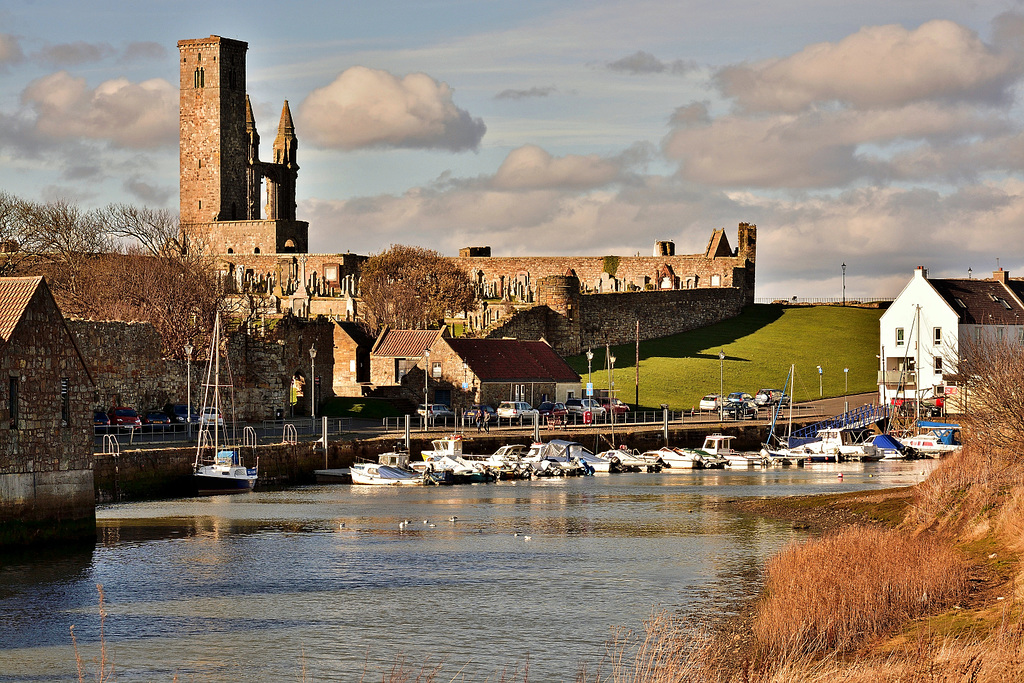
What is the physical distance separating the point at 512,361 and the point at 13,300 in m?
50.2

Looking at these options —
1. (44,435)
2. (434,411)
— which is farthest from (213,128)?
(44,435)

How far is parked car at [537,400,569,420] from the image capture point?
7544cm

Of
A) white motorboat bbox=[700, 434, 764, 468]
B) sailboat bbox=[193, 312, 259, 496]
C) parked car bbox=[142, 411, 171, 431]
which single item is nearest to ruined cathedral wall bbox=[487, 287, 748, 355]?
white motorboat bbox=[700, 434, 764, 468]

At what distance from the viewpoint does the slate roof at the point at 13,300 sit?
3203 centimetres

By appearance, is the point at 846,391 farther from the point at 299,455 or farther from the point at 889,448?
the point at 299,455

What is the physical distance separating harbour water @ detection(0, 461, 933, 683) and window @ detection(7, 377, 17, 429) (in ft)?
11.0

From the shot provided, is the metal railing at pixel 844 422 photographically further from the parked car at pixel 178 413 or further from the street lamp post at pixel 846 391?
the parked car at pixel 178 413

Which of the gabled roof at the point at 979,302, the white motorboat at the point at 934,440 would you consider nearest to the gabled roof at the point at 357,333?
the white motorboat at the point at 934,440

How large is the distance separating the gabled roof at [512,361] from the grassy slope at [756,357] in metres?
4.41

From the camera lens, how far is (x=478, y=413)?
73438 mm

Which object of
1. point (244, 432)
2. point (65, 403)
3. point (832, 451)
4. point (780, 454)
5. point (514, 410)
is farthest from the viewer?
point (514, 410)

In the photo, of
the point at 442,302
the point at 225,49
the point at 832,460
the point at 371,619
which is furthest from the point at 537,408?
the point at 225,49

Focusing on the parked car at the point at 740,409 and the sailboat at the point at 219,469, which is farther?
the parked car at the point at 740,409

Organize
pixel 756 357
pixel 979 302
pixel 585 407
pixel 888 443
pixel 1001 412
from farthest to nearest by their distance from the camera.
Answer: pixel 756 357
pixel 979 302
pixel 585 407
pixel 888 443
pixel 1001 412
